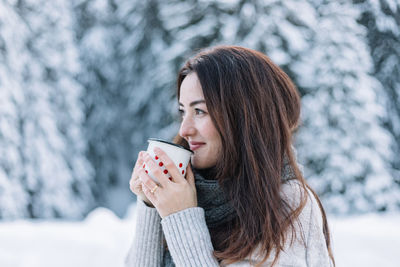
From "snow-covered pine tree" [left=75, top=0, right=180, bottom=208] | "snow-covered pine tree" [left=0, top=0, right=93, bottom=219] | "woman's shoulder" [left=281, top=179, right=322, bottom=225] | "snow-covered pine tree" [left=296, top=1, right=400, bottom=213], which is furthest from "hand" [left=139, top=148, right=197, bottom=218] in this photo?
"snow-covered pine tree" [left=0, top=0, right=93, bottom=219]

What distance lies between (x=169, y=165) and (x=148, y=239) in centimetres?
25

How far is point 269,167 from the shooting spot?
0.91 meters

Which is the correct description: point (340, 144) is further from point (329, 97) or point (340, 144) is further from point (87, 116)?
point (87, 116)

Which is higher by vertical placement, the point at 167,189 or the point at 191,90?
the point at 191,90

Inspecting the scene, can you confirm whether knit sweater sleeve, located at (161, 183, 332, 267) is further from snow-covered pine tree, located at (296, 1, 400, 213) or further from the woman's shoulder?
snow-covered pine tree, located at (296, 1, 400, 213)

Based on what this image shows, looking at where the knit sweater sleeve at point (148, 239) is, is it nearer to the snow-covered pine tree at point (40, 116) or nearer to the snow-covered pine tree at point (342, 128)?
the snow-covered pine tree at point (342, 128)

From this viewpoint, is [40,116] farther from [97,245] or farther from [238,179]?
[238,179]

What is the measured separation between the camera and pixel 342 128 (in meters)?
3.95

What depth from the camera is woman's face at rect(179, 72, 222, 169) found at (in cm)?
92

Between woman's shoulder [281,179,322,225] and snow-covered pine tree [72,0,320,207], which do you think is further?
snow-covered pine tree [72,0,320,207]

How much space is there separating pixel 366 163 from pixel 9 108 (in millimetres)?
3892

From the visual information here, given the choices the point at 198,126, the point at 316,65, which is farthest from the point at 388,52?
the point at 198,126

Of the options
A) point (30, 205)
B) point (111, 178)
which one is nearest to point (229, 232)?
point (30, 205)

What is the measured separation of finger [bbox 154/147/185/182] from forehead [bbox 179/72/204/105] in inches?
5.5
